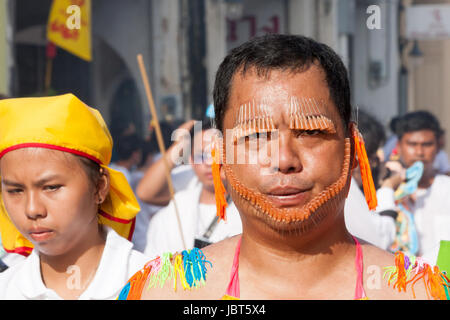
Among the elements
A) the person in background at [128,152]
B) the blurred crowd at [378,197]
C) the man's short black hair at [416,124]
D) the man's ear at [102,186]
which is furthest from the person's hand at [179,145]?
the man's short black hair at [416,124]

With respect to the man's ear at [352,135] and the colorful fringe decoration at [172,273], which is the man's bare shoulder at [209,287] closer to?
the colorful fringe decoration at [172,273]

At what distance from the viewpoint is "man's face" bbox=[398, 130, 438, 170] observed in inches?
199

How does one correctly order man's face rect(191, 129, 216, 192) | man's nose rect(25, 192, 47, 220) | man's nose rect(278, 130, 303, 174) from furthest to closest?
1. man's face rect(191, 129, 216, 192)
2. man's nose rect(25, 192, 47, 220)
3. man's nose rect(278, 130, 303, 174)

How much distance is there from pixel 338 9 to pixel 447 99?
410 inches

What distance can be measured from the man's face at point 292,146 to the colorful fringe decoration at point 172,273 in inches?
8.6

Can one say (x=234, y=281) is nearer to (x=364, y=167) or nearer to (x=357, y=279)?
(x=357, y=279)

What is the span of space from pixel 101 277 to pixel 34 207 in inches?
14.2

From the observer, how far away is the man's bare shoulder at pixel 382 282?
5.31 feet

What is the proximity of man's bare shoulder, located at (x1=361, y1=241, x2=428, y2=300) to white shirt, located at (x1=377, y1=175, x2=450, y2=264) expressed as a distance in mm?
2163

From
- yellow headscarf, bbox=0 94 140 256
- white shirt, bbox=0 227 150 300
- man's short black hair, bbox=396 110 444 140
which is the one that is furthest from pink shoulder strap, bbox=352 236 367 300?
man's short black hair, bbox=396 110 444 140

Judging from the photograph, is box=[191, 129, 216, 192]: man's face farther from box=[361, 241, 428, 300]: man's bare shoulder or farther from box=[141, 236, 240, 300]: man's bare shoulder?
box=[361, 241, 428, 300]: man's bare shoulder

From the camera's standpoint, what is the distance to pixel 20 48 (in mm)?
10469

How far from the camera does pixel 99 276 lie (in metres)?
2.36
